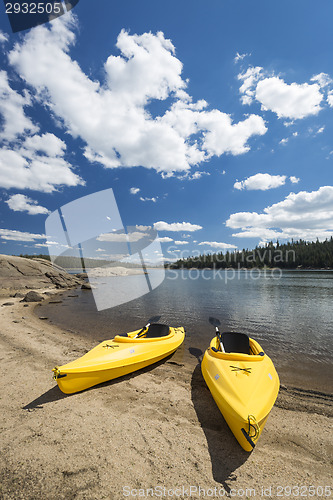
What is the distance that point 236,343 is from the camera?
746cm

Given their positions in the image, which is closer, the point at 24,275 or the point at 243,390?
the point at 243,390

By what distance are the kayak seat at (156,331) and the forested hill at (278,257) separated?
127680 millimetres

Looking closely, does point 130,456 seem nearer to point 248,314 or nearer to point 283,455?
point 283,455

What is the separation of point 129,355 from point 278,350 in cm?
801

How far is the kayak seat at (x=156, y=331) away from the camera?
875 centimetres

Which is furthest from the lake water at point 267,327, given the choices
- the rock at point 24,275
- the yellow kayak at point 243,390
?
the rock at point 24,275

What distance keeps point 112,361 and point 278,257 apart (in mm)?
146296

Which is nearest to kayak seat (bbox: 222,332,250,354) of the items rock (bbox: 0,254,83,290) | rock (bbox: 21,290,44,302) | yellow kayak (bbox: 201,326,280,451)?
yellow kayak (bbox: 201,326,280,451)

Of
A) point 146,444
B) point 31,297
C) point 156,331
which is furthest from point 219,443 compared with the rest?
point 31,297

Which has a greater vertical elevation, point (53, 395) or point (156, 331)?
point (156, 331)

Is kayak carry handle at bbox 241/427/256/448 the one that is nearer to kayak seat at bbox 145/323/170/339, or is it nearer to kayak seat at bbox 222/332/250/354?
kayak seat at bbox 222/332/250/354

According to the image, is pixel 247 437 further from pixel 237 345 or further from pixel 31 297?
pixel 31 297

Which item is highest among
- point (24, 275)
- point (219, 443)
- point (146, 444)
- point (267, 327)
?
point (24, 275)

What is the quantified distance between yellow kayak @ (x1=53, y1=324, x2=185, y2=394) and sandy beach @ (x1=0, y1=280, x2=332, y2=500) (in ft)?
1.20
